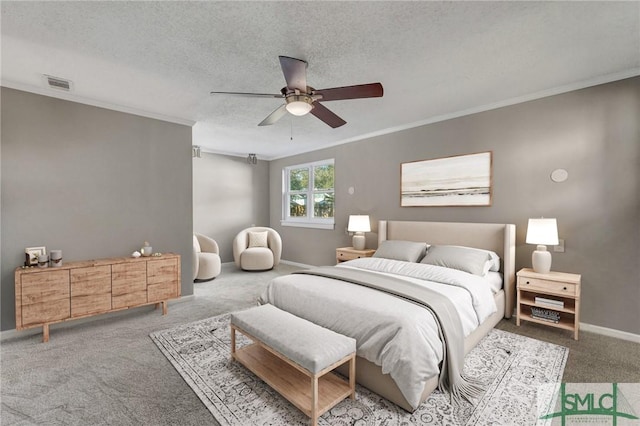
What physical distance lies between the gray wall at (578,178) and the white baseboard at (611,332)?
0.04 metres

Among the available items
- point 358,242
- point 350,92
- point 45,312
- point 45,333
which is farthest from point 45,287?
point 358,242

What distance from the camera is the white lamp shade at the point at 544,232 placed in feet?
9.46

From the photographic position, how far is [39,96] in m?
3.05

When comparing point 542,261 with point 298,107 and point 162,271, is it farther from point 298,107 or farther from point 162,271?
point 162,271

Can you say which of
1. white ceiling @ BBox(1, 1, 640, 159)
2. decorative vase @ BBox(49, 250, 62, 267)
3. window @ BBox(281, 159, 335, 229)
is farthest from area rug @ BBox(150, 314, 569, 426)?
window @ BBox(281, 159, 335, 229)

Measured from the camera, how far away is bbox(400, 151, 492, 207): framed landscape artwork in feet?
12.0

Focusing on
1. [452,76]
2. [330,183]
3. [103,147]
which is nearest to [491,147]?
[452,76]

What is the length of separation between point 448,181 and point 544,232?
1327 mm

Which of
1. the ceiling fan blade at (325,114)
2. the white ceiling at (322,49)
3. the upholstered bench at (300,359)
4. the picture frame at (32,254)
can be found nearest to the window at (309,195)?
the white ceiling at (322,49)

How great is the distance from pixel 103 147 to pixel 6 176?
905 millimetres

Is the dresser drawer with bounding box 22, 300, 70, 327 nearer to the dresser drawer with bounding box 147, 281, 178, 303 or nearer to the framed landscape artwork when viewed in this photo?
the dresser drawer with bounding box 147, 281, 178, 303

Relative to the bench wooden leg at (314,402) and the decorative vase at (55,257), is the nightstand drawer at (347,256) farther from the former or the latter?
the decorative vase at (55,257)

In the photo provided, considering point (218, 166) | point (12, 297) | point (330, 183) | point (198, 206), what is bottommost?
point (12, 297)

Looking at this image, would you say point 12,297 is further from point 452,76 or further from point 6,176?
point 452,76
